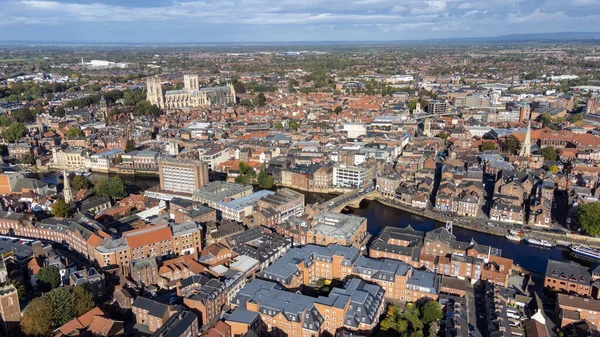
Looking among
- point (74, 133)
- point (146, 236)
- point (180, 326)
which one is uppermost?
point (74, 133)

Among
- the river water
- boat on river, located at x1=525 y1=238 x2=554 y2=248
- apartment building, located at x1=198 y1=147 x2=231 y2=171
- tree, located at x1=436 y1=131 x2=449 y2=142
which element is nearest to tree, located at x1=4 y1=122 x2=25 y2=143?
the river water

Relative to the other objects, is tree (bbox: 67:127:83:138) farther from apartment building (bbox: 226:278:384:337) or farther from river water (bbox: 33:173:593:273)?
apartment building (bbox: 226:278:384:337)

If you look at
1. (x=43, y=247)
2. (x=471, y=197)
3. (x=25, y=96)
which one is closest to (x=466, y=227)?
(x=471, y=197)

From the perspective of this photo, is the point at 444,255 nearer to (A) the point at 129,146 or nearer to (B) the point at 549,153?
(B) the point at 549,153

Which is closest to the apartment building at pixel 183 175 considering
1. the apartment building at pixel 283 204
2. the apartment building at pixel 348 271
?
the apartment building at pixel 283 204

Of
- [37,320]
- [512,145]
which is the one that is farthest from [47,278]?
[512,145]

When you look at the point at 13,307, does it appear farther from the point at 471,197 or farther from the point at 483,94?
the point at 483,94

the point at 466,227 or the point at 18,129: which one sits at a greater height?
the point at 18,129
